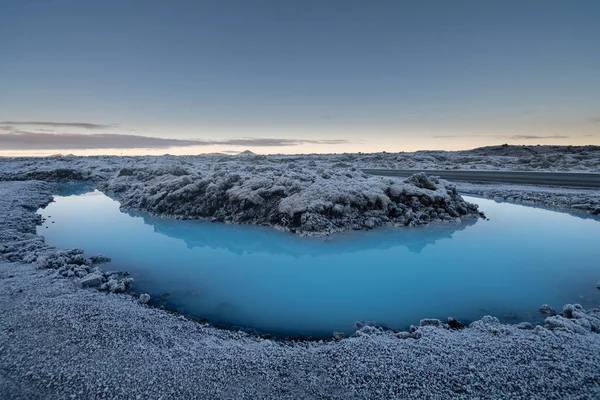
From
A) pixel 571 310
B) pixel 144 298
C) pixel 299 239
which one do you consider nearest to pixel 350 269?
pixel 299 239

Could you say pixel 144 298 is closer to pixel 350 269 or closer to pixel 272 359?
pixel 272 359

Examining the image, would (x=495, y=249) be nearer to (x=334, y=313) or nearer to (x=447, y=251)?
(x=447, y=251)

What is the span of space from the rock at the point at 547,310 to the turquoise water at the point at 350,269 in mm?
280

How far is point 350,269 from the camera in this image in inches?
516

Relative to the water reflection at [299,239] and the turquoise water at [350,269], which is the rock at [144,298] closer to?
the turquoise water at [350,269]

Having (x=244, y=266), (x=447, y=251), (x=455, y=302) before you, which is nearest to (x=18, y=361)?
(x=244, y=266)

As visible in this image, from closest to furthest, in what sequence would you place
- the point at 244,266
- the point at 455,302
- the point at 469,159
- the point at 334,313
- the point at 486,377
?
Answer: the point at 486,377
the point at 334,313
the point at 455,302
the point at 244,266
the point at 469,159

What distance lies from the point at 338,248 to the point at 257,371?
32.9ft

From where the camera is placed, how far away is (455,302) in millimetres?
9898

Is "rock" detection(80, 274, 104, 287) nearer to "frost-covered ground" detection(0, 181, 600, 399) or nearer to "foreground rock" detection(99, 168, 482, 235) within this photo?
"frost-covered ground" detection(0, 181, 600, 399)

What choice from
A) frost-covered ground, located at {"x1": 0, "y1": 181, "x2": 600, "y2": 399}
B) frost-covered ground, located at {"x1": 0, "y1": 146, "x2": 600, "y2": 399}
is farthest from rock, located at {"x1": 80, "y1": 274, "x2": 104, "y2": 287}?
frost-covered ground, located at {"x1": 0, "y1": 181, "x2": 600, "y2": 399}

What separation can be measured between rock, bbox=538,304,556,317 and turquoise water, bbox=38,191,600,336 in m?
0.28

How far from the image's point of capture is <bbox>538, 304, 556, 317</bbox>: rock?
351 inches

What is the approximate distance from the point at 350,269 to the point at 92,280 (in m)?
9.08
